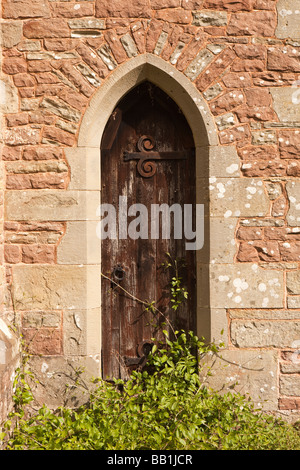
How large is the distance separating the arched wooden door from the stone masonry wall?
39 cm

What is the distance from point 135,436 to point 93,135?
7.90 feet

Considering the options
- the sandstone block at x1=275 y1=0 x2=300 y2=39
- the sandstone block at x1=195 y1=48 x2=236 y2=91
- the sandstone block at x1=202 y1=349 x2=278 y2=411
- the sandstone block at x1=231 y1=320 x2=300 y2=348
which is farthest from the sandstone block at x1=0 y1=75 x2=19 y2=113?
the sandstone block at x1=202 y1=349 x2=278 y2=411

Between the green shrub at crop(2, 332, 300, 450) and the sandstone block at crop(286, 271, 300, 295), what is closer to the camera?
the green shrub at crop(2, 332, 300, 450)

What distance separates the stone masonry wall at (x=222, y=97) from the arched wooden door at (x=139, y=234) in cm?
39

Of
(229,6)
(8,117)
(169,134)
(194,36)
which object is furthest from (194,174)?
(8,117)

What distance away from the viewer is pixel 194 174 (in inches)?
155

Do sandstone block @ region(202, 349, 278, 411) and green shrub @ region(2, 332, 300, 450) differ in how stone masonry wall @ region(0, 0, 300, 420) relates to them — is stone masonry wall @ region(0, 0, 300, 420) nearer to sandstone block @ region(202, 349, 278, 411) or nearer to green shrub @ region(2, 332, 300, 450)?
sandstone block @ region(202, 349, 278, 411)

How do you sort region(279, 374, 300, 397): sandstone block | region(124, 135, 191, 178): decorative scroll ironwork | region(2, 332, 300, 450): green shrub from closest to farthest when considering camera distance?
region(2, 332, 300, 450): green shrub, region(279, 374, 300, 397): sandstone block, region(124, 135, 191, 178): decorative scroll ironwork

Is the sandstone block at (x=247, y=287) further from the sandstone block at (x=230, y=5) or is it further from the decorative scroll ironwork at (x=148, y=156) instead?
the sandstone block at (x=230, y=5)

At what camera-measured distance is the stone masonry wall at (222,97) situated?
362 cm

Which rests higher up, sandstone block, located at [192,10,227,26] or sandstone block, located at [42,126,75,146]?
sandstone block, located at [192,10,227,26]

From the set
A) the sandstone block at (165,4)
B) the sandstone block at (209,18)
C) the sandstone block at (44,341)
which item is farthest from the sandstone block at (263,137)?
the sandstone block at (44,341)

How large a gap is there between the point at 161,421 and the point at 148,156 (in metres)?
2.21

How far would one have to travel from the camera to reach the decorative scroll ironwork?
3.93 metres
